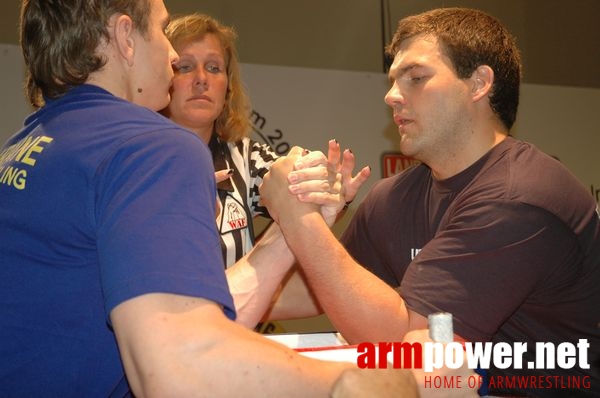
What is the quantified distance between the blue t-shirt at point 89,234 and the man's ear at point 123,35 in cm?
19

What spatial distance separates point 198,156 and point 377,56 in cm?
350

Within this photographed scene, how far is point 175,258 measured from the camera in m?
0.69

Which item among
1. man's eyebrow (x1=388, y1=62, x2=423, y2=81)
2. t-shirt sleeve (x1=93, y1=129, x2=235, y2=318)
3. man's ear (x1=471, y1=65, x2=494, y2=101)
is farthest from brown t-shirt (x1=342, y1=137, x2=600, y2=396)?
t-shirt sleeve (x1=93, y1=129, x2=235, y2=318)

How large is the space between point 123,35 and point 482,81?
46.6 inches

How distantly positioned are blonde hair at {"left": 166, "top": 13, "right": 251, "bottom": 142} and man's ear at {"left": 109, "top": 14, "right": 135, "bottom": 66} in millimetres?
1345

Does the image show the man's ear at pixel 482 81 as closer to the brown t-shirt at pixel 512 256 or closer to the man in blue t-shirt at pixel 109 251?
the brown t-shirt at pixel 512 256

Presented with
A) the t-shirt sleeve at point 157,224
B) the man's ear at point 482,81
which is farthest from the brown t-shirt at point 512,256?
the t-shirt sleeve at point 157,224

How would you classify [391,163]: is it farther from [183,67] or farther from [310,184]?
[310,184]

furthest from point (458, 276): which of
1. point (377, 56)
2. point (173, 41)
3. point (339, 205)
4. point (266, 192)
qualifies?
point (377, 56)

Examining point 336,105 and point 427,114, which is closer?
point 427,114

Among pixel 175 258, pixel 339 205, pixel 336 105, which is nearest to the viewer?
pixel 175 258

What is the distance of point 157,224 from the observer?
0.70m

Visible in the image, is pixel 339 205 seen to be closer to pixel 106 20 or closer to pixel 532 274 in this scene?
pixel 532 274

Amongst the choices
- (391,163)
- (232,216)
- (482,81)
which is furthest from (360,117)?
(482,81)
